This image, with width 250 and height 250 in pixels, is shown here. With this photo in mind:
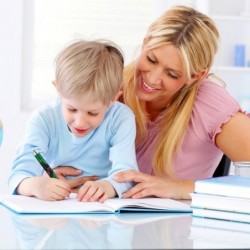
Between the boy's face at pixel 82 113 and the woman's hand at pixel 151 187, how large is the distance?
162mm

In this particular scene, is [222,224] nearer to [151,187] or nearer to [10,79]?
[151,187]

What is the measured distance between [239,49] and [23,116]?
1.51m

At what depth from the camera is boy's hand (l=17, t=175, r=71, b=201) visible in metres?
1.73

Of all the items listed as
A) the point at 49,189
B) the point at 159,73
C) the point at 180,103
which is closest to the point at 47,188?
the point at 49,189

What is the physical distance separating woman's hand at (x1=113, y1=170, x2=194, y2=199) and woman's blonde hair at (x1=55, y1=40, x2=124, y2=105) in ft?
0.69

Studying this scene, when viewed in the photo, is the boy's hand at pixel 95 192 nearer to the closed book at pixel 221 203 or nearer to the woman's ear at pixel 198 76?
the closed book at pixel 221 203

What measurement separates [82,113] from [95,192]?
24 centimetres

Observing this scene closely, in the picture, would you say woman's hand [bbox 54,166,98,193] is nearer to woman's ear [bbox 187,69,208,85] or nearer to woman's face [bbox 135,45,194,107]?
woman's face [bbox 135,45,194,107]

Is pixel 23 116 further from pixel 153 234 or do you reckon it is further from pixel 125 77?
pixel 153 234

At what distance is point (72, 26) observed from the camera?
16.1 feet

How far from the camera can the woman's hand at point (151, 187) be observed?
6.05ft

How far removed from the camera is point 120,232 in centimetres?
137

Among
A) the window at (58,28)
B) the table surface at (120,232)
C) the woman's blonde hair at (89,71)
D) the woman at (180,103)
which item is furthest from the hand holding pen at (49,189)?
the window at (58,28)

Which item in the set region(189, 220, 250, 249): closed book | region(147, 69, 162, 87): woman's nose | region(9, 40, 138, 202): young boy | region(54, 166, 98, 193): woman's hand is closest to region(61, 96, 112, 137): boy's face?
region(9, 40, 138, 202): young boy
